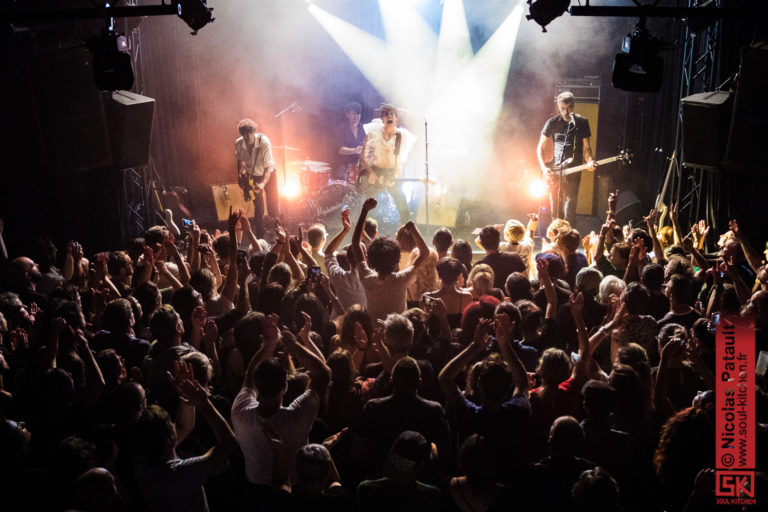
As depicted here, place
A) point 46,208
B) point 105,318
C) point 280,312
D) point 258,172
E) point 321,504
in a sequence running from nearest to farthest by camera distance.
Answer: point 321,504
point 105,318
point 280,312
point 46,208
point 258,172

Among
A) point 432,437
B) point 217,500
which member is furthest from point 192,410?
point 432,437

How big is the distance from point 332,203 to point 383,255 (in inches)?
244

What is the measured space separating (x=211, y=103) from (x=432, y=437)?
10.4 meters

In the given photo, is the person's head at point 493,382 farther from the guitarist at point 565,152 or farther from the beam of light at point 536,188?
the beam of light at point 536,188

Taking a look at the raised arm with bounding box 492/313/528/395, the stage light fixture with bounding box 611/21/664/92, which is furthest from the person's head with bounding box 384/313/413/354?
the stage light fixture with bounding box 611/21/664/92

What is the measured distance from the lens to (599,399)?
288cm

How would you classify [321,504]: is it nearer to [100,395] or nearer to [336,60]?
[100,395]

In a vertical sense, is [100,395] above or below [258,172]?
below

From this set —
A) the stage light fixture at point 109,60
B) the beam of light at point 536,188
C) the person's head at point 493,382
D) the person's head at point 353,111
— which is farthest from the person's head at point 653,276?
the person's head at point 353,111

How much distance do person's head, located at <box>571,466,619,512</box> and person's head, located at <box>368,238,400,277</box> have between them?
6.58ft

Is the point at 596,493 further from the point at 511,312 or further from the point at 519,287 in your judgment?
the point at 519,287

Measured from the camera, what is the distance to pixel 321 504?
258 centimetres

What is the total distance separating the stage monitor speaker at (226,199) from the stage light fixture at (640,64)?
6.34 metres

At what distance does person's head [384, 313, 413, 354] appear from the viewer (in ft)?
10.7
